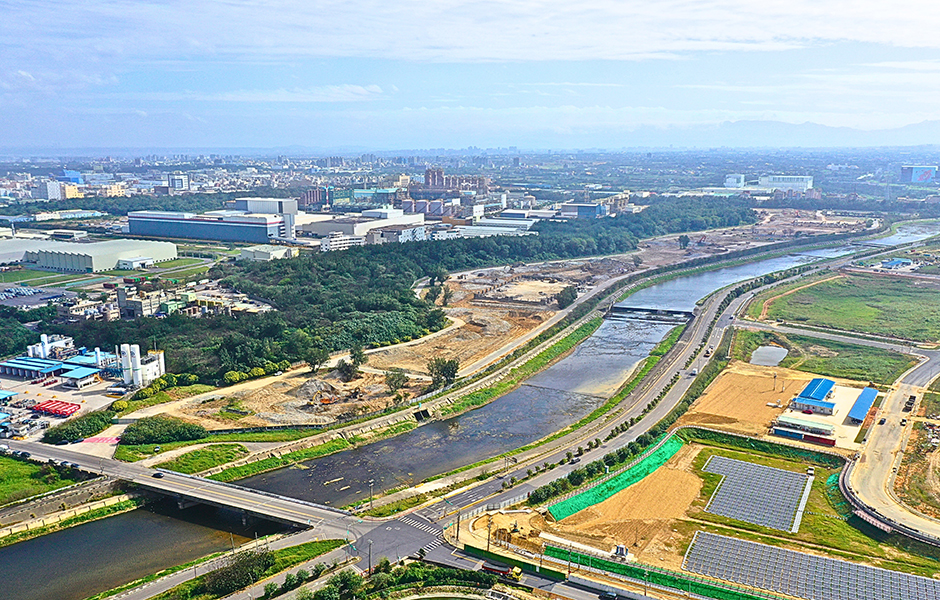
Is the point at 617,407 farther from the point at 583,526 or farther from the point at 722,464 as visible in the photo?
the point at 583,526

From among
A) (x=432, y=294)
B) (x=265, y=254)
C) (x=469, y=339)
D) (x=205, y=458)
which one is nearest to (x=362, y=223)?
(x=265, y=254)

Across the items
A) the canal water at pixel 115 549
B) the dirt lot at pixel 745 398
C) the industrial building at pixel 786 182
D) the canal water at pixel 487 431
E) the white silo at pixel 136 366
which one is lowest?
the canal water at pixel 115 549

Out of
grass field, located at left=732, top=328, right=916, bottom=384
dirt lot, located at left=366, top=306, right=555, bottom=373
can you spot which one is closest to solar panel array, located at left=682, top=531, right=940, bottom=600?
grass field, located at left=732, top=328, right=916, bottom=384

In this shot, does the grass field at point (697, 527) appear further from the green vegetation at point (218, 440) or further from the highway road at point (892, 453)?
the green vegetation at point (218, 440)

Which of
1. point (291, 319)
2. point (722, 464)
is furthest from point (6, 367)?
point (722, 464)

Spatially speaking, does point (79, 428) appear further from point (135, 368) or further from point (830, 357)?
point (830, 357)

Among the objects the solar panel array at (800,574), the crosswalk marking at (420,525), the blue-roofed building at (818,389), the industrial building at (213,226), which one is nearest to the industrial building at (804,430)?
the blue-roofed building at (818,389)

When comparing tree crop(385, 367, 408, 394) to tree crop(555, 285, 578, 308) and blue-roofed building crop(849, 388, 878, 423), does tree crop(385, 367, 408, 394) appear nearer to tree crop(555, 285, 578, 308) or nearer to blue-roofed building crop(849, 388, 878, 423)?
blue-roofed building crop(849, 388, 878, 423)
